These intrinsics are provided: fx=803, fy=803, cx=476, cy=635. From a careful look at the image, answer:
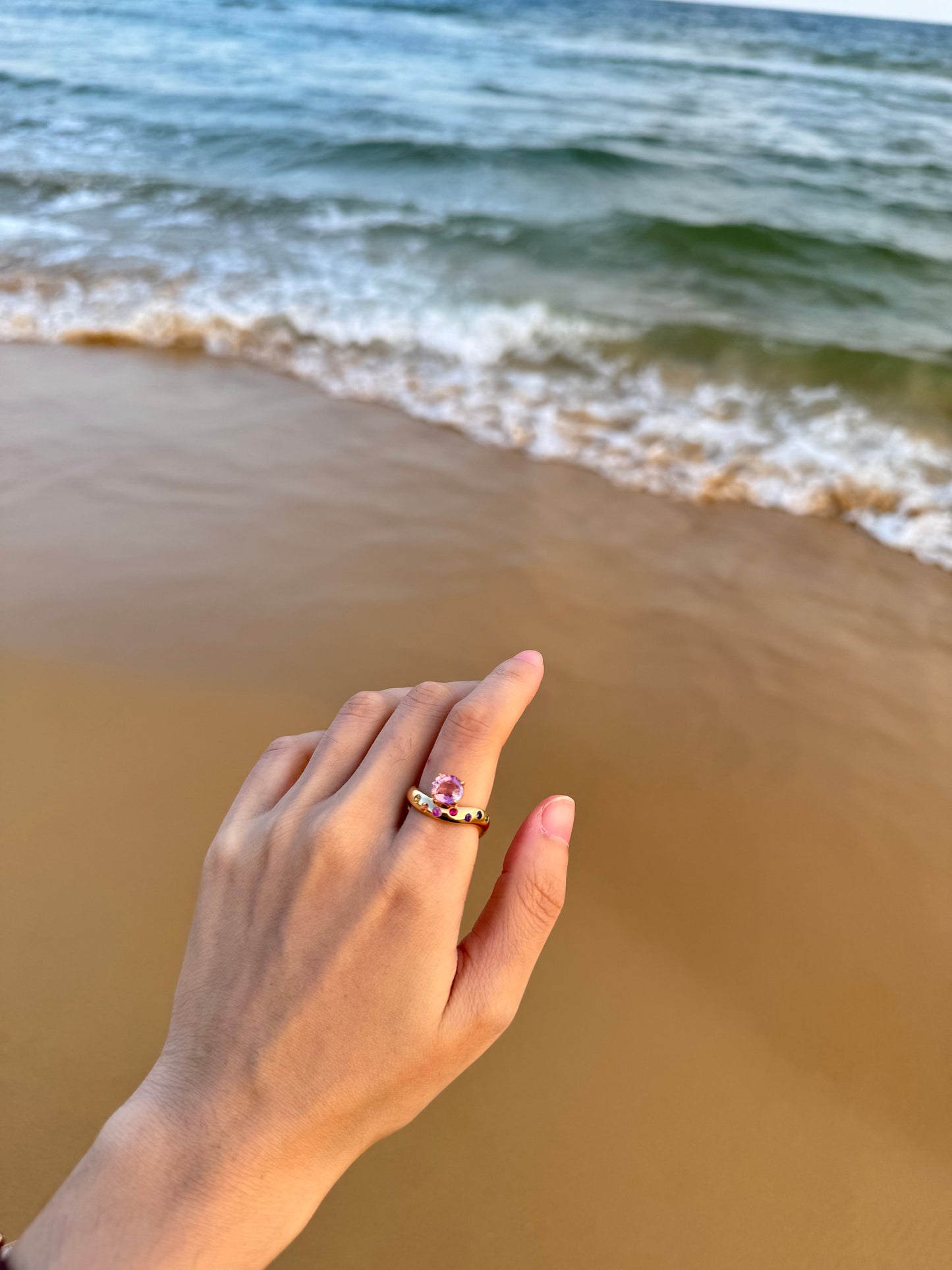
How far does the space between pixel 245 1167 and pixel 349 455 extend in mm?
2553

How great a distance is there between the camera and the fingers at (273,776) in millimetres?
1179

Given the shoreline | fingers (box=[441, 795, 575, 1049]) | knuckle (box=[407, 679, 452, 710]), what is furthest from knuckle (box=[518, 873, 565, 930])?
the shoreline

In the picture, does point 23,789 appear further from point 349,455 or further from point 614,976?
point 349,455

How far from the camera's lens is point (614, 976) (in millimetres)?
1501

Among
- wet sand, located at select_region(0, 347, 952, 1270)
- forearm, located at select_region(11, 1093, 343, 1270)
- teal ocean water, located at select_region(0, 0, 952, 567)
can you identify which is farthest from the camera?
teal ocean water, located at select_region(0, 0, 952, 567)


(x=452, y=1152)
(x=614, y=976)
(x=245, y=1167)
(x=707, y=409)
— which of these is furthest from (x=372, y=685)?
(x=707, y=409)

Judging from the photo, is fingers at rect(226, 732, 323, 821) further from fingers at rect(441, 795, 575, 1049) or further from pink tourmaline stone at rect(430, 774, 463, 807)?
fingers at rect(441, 795, 575, 1049)

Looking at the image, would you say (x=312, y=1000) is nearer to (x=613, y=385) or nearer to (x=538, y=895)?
(x=538, y=895)

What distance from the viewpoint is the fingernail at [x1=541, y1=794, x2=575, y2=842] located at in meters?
1.05

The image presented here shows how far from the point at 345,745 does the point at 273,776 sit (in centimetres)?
12

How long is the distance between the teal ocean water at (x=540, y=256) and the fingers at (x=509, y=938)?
7.31 feet

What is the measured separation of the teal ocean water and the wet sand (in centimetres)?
68

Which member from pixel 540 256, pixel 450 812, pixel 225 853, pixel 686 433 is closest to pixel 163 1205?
pixel 225 853

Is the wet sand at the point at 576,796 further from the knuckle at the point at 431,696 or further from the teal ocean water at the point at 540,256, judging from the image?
the teal ocean water at the point at 540,256
